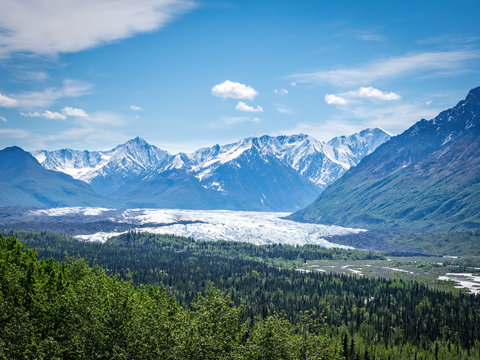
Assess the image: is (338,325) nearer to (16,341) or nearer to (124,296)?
(124,296)

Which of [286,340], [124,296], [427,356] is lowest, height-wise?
[427,356]

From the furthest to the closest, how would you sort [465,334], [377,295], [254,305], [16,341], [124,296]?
[377,295], [254,305], [465,334], [124,296], [16,341]

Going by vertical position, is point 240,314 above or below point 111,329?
below

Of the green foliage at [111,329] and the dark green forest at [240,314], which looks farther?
the dark green forest at [240,314]

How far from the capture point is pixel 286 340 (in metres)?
59.1

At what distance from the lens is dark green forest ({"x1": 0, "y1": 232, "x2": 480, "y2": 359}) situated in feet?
181

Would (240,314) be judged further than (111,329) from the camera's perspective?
Yes

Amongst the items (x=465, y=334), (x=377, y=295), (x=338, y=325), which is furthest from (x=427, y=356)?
(x=377, y=295)

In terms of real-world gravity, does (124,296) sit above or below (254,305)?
above

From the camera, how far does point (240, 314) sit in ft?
411

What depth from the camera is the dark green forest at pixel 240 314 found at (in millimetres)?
55031

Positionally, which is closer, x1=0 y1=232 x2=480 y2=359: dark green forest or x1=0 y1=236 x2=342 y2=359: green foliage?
x1=0 y1=236 x2=342 y2=359: green foliage

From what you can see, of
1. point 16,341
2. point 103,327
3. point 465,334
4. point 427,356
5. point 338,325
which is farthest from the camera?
point 338,325

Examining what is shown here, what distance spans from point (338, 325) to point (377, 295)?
4115cm
